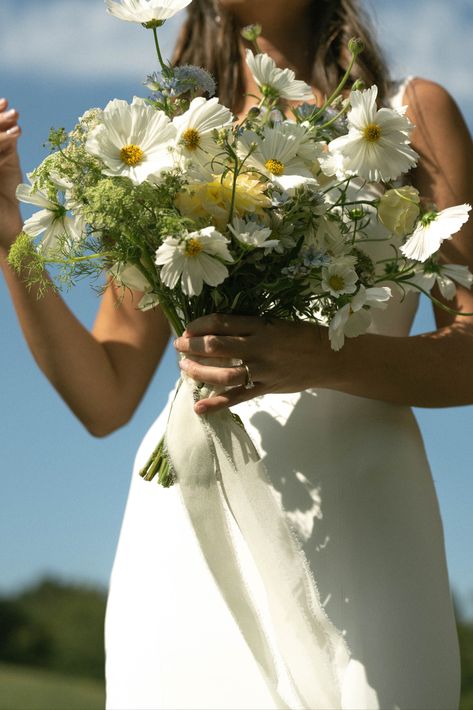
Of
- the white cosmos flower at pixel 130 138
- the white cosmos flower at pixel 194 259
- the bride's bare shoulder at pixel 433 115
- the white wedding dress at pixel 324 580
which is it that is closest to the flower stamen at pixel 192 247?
the white cosmos flower at pixel 194 259

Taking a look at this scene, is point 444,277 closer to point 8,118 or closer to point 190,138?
point 190,138

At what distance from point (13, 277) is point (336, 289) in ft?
3.22

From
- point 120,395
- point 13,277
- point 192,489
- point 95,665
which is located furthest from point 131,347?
point 95,665

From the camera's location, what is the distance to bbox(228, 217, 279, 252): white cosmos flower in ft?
5.96

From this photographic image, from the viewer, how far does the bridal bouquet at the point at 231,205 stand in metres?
1.87

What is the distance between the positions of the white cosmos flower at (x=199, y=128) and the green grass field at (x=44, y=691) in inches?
868

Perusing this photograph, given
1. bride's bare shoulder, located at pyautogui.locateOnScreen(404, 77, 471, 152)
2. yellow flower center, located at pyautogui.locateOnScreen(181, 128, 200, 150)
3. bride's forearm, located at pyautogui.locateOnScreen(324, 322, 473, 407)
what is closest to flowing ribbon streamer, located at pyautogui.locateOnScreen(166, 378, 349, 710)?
bride's forearm, located at pyautogui.locateOnScreen(324, 322, 473, 407)

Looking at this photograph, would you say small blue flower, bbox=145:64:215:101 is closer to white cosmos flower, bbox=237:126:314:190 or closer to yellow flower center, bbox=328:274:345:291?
white cosmos flower, bbox=237:126:314:190

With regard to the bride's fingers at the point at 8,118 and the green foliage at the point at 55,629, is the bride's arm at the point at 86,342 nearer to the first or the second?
the bride's fingers at the point at 8,118

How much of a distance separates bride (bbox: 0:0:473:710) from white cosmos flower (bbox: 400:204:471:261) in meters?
0.24

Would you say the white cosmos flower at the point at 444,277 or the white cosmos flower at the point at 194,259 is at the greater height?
the white cosmos flower at the point at 194,259

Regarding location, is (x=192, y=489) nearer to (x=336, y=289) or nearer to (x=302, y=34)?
(x=336, y=289)

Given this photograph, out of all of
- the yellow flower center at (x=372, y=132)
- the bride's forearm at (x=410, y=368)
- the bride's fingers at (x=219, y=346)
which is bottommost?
the bride's forearm at (x=410, y=368)

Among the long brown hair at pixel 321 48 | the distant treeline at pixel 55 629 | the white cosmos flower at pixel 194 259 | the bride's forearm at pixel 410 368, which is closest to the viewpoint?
the white cosmos flower at pixel 194 259
